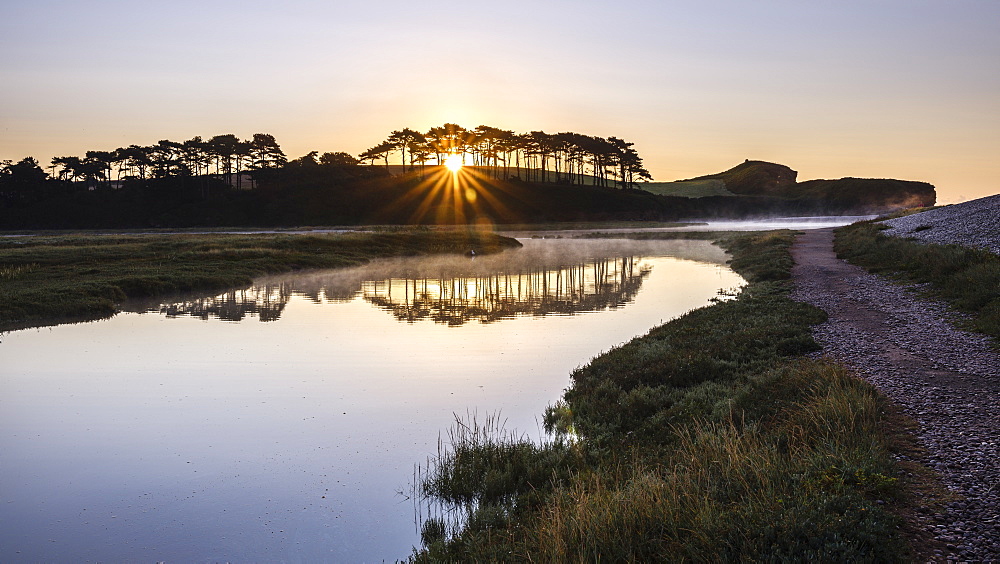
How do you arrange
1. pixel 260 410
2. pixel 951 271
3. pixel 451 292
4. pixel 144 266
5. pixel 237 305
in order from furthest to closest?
pixel 144 266, pixel 451 292, pixel 237 305, pixel 951 271, pixel 260 410

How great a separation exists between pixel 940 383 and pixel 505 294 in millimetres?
26420

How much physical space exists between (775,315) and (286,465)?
1502 cm

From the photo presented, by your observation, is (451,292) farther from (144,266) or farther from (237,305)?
(144,266)

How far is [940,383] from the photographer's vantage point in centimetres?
1131

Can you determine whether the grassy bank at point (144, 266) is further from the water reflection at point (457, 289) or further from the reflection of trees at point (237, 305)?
the reflection of trees at point (237, 305)

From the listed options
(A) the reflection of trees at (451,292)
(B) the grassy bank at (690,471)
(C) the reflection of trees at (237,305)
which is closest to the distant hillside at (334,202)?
(A) the reflection of trees at (451,292)

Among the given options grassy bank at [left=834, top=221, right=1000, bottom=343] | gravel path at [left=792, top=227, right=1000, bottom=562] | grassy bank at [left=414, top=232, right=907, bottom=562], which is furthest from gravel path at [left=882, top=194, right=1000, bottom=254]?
grassy bank at [left=414, top=232, right=907, bottom=562]

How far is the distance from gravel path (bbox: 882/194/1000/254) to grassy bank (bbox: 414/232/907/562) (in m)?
20.8

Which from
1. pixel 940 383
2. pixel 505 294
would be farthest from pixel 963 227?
pixel 940 383

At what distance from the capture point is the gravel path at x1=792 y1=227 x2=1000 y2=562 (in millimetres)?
6547

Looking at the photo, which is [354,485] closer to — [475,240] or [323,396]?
[323,396]

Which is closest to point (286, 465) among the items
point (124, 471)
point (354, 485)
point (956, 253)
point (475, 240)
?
point (354, 485)

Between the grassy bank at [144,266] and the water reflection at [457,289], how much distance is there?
260 cm

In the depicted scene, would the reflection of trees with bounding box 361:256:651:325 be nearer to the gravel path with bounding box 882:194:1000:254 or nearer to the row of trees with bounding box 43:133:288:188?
the gravel path with bounding box 882:194:1000:254
